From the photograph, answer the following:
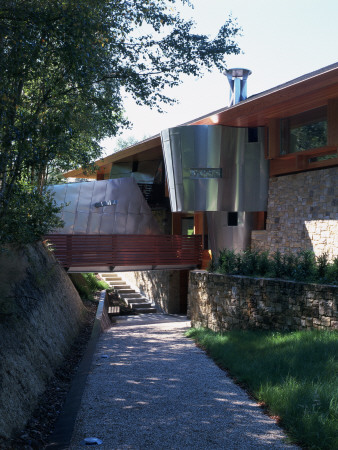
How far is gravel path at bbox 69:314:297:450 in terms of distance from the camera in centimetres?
527

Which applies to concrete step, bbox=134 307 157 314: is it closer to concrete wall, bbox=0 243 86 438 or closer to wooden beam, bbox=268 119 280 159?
concrete wall, bbox=0 243 86 438

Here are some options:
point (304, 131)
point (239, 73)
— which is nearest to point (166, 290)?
point (304, 131)

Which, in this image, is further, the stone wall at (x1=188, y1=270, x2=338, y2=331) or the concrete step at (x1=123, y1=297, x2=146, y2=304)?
the concrete step at (x1=123, y1=297, x2=146, y2=304)

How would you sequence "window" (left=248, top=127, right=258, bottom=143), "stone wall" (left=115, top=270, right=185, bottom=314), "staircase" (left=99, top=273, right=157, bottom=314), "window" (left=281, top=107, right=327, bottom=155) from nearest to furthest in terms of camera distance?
"window" (left=281, top=107, right=327, bottom=155), "window" (left=248, top=127, right=258, bottom=143), "stone wall" (left=115, top=270, right=185, bottom=314), "staircase" (left=99, top=273, right=157, bottom=314)

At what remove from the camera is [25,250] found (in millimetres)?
11078

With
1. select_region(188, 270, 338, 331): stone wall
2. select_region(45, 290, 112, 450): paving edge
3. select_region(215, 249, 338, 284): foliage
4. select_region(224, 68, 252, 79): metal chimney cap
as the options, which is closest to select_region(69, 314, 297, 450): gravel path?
select_region(45, 290, 112, 450): paving edge

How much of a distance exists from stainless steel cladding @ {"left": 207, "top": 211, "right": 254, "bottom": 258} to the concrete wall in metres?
7.90

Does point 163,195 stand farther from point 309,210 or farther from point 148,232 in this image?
point 309,210

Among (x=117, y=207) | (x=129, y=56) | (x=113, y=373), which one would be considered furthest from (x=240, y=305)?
(x=117, y=207)

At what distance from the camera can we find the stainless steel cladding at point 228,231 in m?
18.5

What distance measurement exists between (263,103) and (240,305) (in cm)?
674

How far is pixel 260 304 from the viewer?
10766mm

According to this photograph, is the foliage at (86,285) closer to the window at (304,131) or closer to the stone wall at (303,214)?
the stone wall at (303,214)

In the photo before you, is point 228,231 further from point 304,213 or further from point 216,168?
point 304,213
